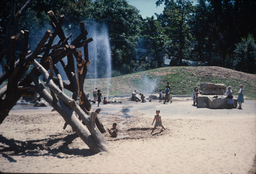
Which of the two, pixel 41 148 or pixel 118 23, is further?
pixel 118 23

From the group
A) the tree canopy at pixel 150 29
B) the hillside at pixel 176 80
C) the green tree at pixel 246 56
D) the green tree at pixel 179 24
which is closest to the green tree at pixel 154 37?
the tree canopy at pixel 150 29

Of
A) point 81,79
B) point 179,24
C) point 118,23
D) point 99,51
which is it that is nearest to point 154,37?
point 179,24

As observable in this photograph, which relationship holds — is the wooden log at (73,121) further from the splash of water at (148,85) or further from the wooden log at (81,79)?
the splash of water at (148,85)

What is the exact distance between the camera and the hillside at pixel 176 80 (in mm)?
28547

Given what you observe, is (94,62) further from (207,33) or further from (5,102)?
(5,102)

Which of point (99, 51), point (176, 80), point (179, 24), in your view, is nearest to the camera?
point (176, 80)

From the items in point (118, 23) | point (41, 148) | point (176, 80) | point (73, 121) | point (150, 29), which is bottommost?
point (41, 148)

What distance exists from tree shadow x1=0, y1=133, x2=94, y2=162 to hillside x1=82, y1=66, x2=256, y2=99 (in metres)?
20.1

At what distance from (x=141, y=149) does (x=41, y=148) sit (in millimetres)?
3389

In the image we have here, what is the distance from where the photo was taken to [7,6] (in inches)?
1265

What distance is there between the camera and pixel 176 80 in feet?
100

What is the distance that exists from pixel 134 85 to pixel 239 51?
54.4 ft

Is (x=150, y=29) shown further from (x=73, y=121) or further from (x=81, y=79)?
(x=73, y=121)

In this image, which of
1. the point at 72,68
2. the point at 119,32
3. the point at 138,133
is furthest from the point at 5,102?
the point at 119,32
